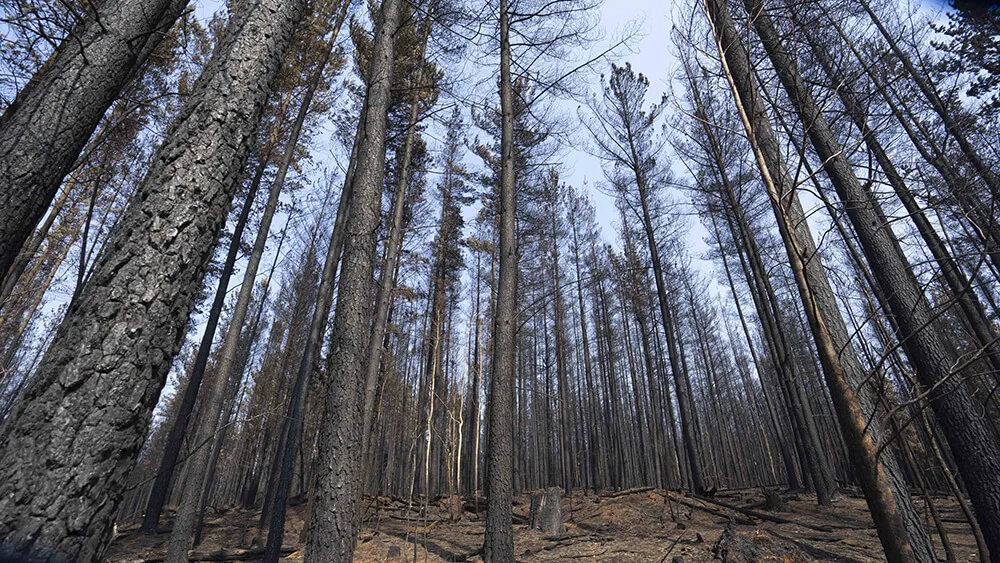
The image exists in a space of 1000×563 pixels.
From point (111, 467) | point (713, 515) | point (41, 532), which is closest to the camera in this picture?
point (41, 532)

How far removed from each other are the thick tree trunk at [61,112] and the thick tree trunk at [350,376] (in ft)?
Answer: 6.24

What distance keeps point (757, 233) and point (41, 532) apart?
605 inches

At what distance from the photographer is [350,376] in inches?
142

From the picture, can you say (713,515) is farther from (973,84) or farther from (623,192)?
(973,84)

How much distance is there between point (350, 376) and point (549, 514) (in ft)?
15.4

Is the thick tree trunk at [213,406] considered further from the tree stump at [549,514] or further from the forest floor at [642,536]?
the tree stump at [549,514]

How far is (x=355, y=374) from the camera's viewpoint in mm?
3627

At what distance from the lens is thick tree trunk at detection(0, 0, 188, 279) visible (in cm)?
256

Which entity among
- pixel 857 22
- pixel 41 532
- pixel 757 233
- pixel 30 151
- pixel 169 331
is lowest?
pixel 41 532

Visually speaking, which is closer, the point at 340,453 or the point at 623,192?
the point at 340,453

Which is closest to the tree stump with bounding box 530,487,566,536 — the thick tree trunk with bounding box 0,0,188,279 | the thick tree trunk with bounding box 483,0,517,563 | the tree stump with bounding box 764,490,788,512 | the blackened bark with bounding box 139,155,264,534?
the thick tree trunk with bounding box 483,0,517,563

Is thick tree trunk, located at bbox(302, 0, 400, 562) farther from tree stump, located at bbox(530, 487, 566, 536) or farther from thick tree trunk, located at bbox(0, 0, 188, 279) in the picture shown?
tree stump, located at bbox(530, 487, 566, 536)

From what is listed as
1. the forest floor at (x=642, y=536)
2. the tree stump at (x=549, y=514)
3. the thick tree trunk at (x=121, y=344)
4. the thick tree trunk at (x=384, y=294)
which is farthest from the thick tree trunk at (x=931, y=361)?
the thick tree trunk at (x=384, y=294)

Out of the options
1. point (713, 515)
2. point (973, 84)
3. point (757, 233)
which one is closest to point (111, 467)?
point (713, 515)
